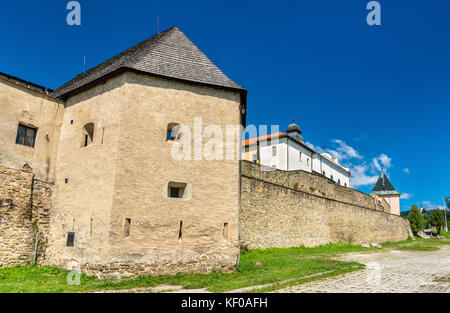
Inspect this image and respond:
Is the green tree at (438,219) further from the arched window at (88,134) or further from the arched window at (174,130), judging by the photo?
the arched window at (88,134)

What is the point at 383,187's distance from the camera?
211 ft

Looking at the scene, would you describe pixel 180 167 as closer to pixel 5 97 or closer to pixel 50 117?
pixel 50 117

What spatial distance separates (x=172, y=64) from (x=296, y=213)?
14444 millimetres

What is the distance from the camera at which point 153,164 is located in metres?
10.9

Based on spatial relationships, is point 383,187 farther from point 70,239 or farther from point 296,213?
point 70,239

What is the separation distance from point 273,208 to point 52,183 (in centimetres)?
1259

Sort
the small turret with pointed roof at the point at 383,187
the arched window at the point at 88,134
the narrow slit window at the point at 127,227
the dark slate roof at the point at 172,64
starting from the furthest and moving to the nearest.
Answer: the small turret with pointed roof at the point at 383,187 → the arched window at the point at 88,134 → the dark slate roof at the point at 172,64 → the narrow slit window at the point at 127,227

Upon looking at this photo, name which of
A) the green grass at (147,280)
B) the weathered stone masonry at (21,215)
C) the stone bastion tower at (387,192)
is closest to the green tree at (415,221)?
the stone bastion tower at (387,192)

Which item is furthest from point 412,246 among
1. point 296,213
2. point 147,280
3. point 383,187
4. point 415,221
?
point 383,187

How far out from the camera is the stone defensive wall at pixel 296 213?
61.5 feet

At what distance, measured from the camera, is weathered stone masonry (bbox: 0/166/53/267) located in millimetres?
10938

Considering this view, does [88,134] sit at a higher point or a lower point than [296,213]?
higher

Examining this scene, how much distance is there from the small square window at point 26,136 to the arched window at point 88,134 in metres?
1.95

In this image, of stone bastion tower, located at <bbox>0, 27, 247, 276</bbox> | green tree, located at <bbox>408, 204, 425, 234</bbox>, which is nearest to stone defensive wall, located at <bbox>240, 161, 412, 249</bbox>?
stone bastion tower, located at <bbox>0, 27, 247, 276</bbox>
